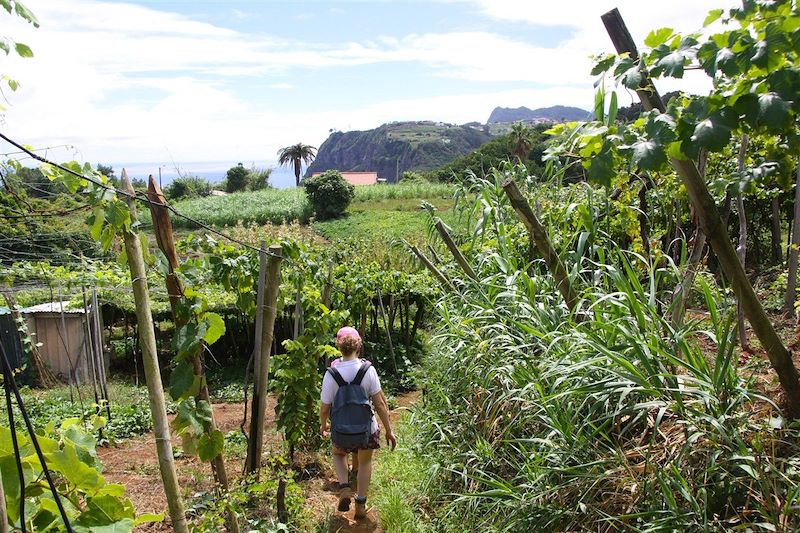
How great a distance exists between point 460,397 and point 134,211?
2.80 metres

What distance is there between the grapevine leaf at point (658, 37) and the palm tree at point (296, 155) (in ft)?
220

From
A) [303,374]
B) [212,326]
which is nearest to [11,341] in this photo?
[303,374]

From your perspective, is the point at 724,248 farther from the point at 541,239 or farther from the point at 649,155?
the point at 541,239

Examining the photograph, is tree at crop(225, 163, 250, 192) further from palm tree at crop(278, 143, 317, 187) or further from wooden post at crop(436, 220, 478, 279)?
wooden post at crop(436, 220, 478, 279)

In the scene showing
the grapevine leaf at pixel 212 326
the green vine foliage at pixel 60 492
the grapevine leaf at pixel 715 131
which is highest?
the grapevine leaf at pixel 715 131

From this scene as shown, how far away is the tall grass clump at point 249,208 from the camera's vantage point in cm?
3588

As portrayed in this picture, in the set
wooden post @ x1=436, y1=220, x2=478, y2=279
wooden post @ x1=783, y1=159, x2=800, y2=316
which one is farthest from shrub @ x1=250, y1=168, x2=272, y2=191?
wooden post @ x1=783, y1=159, x2=800, y2=316

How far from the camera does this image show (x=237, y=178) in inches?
2244

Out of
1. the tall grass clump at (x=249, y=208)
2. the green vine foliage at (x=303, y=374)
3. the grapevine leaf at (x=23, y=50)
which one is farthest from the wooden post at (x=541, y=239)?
the tall grass clump at (x=249, y=208)

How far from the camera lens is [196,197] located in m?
45.1

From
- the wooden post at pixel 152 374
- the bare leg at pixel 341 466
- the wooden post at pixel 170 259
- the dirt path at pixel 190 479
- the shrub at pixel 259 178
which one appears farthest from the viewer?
the shrub at pixel 259 178

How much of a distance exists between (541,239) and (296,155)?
66968mm

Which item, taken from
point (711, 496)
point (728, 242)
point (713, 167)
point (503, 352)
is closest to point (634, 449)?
point (711, 496)

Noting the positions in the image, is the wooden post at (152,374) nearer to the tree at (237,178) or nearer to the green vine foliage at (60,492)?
the green vine foliage at (60,492)
